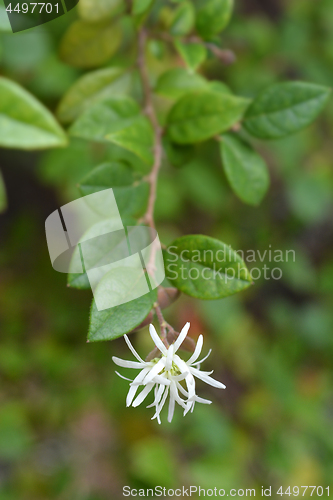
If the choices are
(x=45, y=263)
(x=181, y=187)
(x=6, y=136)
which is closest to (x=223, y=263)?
(x=6, y=136)

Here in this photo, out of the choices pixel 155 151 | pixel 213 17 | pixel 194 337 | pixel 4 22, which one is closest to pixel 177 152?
pixel 155 151

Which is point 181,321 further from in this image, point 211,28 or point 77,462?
point 211,28

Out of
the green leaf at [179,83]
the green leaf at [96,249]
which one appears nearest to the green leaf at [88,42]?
the green leaf at [179,83]

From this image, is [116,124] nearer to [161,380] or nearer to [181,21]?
[181,21]

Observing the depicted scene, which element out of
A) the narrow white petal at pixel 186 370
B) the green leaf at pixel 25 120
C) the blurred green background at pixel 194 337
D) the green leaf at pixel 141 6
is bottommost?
the blurred green background at pixel 194 337

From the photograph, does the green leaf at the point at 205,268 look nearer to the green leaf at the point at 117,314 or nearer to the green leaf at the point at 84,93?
the green leaf at the point at 117,314

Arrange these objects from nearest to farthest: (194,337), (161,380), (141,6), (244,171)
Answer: (161,380), (141,6), (244,171), (194,337)

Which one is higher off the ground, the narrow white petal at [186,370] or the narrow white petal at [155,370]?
the narrow white petal at [155,370]
